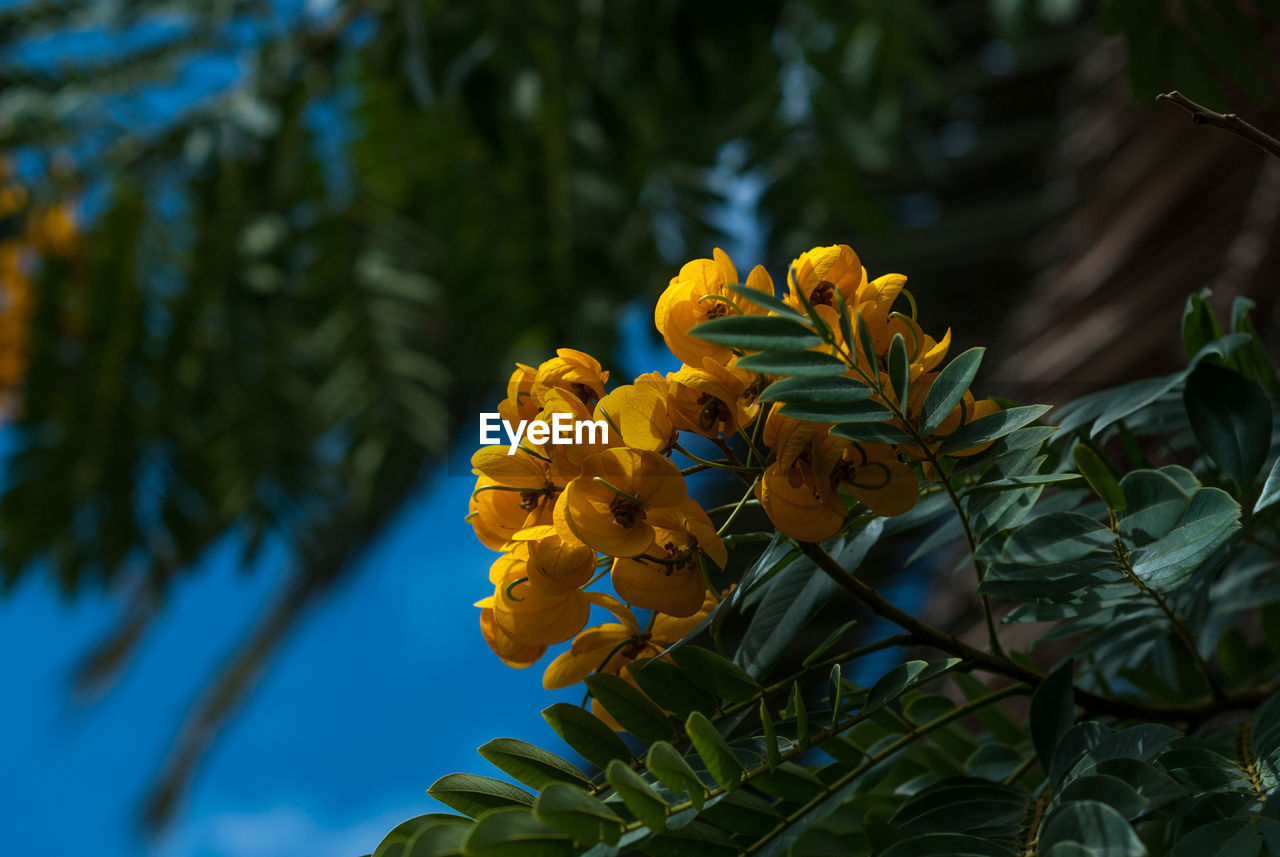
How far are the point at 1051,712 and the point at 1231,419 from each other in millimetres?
106

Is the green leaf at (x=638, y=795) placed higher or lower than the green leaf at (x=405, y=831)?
lower

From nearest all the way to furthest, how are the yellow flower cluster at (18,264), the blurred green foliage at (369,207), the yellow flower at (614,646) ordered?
the yellow flower at (614,646)
the blurred green foliage at (369,207)
the yellow flower cluster at (18,264)

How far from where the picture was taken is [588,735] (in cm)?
28

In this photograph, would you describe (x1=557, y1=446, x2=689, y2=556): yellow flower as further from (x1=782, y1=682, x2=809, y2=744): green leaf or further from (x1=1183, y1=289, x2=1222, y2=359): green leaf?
(x1=1183, y1=289, x2=1222, y2=359): green leaf

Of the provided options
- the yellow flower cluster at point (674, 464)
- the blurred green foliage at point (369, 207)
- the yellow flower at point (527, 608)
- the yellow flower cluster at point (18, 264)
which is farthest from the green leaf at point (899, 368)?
the yellow flower cluster at point (18, 264)

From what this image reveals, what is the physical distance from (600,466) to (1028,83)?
1938 mm

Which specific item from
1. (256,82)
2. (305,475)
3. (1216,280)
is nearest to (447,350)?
(305,475)

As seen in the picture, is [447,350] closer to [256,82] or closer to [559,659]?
[256,82]

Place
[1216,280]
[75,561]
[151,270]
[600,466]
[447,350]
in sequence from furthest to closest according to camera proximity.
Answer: [447,350]
[75,561]
[151,270]
[1216,280]
[600,466]

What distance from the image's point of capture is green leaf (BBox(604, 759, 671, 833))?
0.77 ft

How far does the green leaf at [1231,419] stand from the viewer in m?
0.30

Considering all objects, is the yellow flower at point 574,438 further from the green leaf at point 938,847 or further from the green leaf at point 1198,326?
the green leaf at point 1198,326

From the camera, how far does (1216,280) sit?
1011mm

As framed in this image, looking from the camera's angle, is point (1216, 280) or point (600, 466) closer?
point (600, 466)
